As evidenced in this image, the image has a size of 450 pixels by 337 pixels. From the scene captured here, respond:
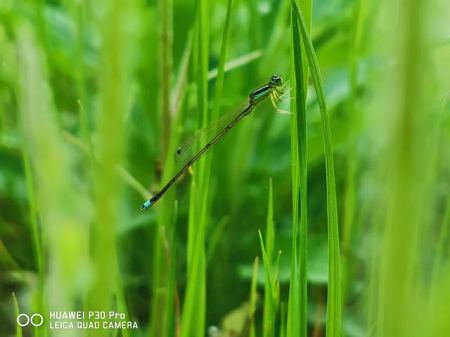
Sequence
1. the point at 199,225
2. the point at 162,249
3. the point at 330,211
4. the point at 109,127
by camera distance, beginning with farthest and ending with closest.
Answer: the point at 162,249, the point at 199,225, the point at 330,211, the point at 109,127

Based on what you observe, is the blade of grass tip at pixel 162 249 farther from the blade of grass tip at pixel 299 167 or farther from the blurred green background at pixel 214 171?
the blade of grass tip at pixel 299 167

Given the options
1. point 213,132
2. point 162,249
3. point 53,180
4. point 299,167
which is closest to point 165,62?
point 213,132

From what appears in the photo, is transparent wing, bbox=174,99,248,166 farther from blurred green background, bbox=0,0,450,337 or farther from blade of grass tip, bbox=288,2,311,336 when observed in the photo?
blade of grass tip, bbox=288,2,311,336

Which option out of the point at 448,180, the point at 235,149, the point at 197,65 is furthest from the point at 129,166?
the point at 448,180

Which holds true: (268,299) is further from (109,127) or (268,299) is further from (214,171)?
(214,171)

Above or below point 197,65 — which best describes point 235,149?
above

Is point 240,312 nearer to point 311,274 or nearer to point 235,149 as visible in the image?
point 311,274
